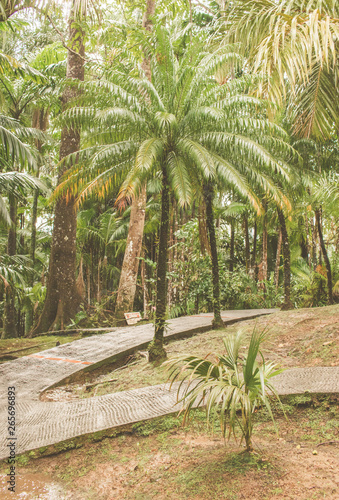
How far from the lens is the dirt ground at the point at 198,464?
2518 mm

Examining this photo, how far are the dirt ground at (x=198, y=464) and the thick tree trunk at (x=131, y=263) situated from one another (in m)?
7.89

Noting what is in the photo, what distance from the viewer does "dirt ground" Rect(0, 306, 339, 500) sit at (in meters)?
2.52

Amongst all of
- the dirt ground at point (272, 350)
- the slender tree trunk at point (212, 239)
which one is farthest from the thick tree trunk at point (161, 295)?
the slender tree trunk at point (212, 239)

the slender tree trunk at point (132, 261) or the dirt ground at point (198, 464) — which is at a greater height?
the slender tree trunk at point (132, 261)

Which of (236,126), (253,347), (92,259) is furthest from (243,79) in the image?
(92,259)

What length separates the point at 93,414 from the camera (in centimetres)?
404

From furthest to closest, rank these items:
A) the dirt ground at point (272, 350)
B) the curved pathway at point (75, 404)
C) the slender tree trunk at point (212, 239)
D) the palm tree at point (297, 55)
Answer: the slender tree trunk at point (212, 239), the palm tree at point (297, 55), the dirt ground at point (272, 350), the curved pathway at point (75, 404)

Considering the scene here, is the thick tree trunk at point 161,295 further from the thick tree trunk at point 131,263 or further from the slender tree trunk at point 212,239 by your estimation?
the thick tree trunk at point 131,263

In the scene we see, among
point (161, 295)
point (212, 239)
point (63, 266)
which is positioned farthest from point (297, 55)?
point (63, 266)

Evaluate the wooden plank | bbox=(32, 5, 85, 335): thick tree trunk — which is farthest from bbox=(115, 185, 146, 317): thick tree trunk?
bbox=(32, 5, 85, 335): thick tree trunk

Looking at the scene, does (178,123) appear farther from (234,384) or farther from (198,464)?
(198,464)

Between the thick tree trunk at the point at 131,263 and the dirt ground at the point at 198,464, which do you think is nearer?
the dirt ground at the point at 198,464

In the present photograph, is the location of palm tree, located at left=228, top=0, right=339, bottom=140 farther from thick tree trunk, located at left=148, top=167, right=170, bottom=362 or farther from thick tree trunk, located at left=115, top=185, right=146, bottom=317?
thick tree trunk, located at left=115, top=185, right=146, bottom=317

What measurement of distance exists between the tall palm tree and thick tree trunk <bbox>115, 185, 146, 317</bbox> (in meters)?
4.83
